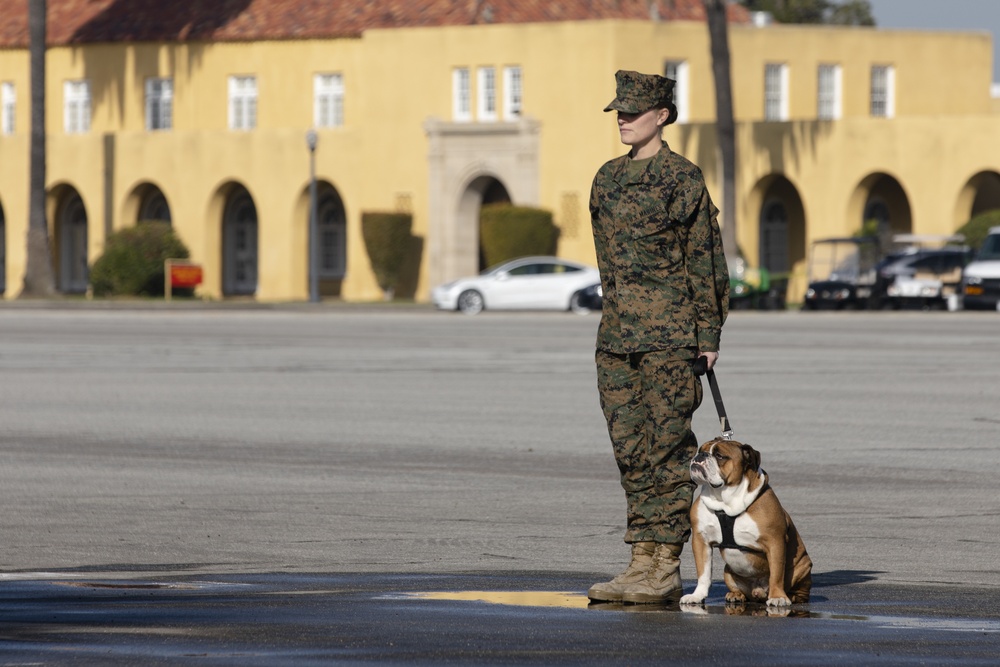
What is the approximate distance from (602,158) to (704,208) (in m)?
46.3

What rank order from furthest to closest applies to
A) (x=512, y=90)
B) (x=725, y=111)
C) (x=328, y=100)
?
(x=328, y=100) → (x=512, y=90) → (x=725, y=111)

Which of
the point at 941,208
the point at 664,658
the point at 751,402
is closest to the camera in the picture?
the point at 664,658

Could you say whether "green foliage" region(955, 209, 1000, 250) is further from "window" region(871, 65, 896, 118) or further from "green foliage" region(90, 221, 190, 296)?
"green foliage" region(90, 221, 190, 296)

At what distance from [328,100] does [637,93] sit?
174 ft

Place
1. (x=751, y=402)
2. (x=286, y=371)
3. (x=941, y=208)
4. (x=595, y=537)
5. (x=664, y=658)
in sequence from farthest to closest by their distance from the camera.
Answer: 1. (x=941, y=208)
2. (x=286, y=371)
3. (x=751, y=402)
4. (x=595, y=537)
5. (x=664, y=658)

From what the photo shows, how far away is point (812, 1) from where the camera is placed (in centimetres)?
8338

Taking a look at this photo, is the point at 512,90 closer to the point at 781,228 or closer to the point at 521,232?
the point at 521,232

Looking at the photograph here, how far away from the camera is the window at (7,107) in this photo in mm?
66375

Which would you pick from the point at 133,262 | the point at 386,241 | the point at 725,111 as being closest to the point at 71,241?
the point at 133,262

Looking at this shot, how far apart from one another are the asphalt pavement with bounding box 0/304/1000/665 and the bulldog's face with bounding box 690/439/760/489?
0.52m

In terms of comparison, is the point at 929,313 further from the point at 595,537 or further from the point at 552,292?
the point at 595,537

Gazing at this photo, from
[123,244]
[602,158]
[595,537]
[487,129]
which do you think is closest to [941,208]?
[602,158]

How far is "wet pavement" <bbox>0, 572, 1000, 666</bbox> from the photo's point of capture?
22.9 feet

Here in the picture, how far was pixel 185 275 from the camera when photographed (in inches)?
2215
